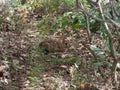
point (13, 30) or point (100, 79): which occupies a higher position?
point (13, 30)

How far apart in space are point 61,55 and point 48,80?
0.68 metres

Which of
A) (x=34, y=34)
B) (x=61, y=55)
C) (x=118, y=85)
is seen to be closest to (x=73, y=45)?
(x=61, y=55)

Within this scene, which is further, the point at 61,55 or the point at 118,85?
the point at 61,55

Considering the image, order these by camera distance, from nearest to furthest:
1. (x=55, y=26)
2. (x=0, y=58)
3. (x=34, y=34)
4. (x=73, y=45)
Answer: (x=0, y=58)
(x=73, y=45)
(x=34, y=34)
(x=55, y=26)

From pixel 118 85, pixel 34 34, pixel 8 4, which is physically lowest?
pixel 118 85

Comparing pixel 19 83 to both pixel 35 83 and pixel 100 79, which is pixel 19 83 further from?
pixel 100 79

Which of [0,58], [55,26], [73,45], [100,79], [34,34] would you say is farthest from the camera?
[55,26]

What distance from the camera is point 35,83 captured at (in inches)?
130

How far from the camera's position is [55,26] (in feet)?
16.0

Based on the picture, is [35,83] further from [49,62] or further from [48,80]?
[49,62]

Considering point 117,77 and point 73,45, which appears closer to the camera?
point 117,77

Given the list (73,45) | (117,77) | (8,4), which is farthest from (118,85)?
(8,4)

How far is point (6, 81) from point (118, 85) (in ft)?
3.46

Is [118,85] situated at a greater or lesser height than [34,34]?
lesser
